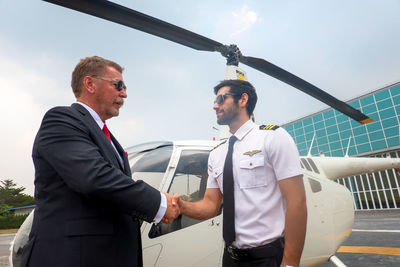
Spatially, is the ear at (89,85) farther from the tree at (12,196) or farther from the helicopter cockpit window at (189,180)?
the tree at (12,196)

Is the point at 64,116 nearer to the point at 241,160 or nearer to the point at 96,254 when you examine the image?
the point at 96,254

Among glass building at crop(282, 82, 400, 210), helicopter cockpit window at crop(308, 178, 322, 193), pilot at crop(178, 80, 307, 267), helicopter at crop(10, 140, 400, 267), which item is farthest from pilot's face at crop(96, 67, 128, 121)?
glass building at crop(282, 82, 400, 210)

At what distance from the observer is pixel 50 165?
1.58 meters

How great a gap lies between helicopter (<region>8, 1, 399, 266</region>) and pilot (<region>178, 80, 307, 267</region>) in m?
0.67

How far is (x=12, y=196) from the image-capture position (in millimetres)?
55500

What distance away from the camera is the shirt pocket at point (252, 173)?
199 centimetres

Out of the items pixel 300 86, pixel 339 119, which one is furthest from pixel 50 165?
pixel 339 119

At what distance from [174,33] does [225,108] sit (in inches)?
102

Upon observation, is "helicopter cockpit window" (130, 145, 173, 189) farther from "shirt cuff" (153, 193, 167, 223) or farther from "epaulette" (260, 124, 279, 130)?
"epaulette" (260, 124, 279, 130)

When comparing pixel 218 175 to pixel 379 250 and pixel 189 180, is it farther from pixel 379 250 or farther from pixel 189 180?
pixel 379 250

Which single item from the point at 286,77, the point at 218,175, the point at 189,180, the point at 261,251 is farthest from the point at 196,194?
the point at 286,77

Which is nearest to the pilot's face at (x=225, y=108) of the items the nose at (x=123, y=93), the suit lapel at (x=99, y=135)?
the nose at (x=123, y=93)

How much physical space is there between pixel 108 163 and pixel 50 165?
1.19 ft

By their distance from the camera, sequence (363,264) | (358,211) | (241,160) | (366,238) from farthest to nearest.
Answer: (358,211), (366,238), (363,264), (241,160)
